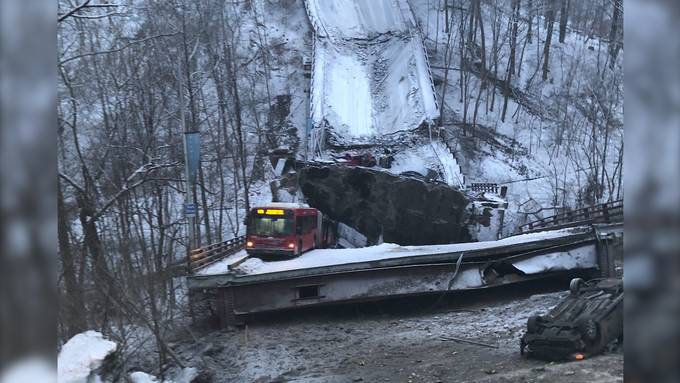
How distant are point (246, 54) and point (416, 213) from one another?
25912mm

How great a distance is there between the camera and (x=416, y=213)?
25891 millimetres

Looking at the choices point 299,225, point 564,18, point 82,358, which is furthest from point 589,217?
point 564,18

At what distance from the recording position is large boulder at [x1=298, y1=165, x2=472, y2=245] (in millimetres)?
25562

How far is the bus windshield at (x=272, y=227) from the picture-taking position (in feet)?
63.5

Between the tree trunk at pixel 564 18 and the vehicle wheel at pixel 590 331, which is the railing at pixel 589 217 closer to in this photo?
the vehicle wheel at pixel 590 331

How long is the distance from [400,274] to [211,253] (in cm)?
656

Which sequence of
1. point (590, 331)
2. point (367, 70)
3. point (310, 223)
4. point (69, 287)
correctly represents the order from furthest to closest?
point (367, 70) < point (310, 223) < point (590, 331) < point (69, 287)

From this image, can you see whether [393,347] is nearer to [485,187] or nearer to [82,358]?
[82,358]

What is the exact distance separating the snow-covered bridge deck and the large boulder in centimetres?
828

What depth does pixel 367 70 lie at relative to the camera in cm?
4078

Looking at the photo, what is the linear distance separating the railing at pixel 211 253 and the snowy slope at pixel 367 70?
44.1 feet

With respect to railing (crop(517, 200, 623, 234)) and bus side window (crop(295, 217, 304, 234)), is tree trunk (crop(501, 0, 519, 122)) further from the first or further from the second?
bus side window (crop(295, 217, 304, 234))

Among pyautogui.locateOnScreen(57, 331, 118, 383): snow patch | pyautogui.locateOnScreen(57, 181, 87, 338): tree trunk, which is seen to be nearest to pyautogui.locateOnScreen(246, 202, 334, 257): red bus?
pyautogui.locateOnScreen(57, 181, 87, 338): tree trunk
